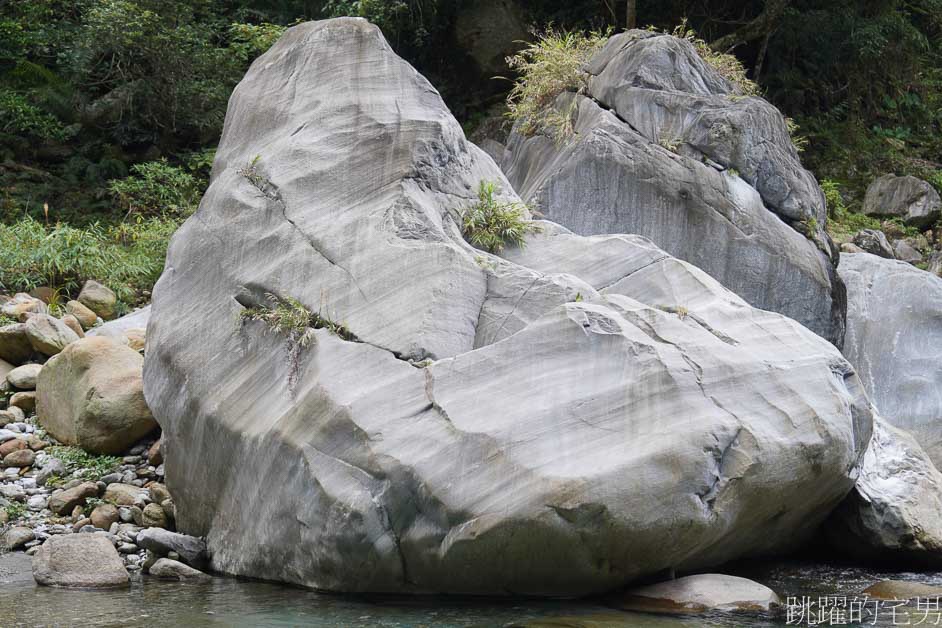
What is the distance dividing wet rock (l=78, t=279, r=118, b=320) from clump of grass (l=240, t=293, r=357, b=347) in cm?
546

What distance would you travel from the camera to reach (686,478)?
16.1ft

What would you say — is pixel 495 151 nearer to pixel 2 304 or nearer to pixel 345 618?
pixel 2 304

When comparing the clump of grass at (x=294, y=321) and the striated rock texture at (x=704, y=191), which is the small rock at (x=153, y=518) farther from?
the striated rock texture at (x=704, y=191)

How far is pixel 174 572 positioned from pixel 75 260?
6682mm

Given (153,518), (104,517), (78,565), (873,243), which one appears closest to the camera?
(78,565)

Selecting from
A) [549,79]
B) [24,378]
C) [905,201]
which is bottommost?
[24,378]

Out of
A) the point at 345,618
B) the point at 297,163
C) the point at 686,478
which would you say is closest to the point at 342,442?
the point at 345,618

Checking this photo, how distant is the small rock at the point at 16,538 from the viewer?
657cm

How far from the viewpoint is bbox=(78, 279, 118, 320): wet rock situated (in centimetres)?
1104

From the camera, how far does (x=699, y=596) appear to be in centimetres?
522

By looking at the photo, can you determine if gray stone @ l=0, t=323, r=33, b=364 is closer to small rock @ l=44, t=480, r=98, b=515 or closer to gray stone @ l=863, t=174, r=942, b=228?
small rock @ l=44, t=480, r=98, b=515

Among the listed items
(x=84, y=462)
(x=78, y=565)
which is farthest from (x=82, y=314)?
(x=78, y=565)

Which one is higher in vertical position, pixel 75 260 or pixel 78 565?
pixel 75 260

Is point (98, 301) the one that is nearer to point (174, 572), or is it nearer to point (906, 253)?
point (174, 572)
